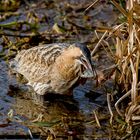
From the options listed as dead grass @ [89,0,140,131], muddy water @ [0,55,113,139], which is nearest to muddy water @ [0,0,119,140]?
muddy water @ [0,55,113,139]

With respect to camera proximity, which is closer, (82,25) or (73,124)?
(73,124)

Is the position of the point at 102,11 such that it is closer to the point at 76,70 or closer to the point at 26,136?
the point at 76,70

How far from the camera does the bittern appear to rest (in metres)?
7.16

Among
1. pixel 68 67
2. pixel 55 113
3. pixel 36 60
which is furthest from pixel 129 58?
pixel 36 60

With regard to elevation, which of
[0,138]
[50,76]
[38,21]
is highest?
[38,21]

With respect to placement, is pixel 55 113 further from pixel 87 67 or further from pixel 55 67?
pixel 55 67

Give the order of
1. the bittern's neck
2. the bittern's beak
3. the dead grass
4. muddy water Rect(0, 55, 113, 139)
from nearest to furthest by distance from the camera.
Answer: muddy water Rect(0, 55, 113, 139) < the dead grass < the bittern's beak < the bittern's neck

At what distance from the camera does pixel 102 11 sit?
1009 cm

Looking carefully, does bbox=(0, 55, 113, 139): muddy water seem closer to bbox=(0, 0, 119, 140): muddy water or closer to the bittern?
bbox=(0, 0, 119, 140): muddy water

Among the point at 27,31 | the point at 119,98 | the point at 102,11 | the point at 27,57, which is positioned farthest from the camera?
the point at 102,11

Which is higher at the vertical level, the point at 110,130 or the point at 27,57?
the point at 27,57

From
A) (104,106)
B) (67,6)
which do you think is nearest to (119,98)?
(104,106)

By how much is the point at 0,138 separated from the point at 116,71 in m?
1.55

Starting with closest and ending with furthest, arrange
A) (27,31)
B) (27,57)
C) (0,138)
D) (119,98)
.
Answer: (0,138) < (119,98) < (27,57) < (27,31)
